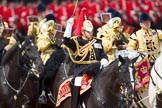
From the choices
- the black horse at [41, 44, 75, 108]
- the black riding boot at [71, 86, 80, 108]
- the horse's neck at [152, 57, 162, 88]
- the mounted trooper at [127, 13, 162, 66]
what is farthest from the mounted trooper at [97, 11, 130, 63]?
the horse's neck at [152, 57, 162, 88]

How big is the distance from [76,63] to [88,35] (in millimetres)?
636

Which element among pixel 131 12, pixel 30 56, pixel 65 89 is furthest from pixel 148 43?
pixel 131 12

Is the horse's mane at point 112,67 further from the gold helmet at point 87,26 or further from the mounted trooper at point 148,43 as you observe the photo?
the mounted trooper at point 148,43

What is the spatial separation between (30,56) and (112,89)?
3.10 m

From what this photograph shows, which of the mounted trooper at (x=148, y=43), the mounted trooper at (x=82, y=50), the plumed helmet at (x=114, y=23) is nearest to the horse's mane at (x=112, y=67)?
the mounted trooper at (x=82, y=50)

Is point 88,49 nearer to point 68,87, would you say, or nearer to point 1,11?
point 68,87

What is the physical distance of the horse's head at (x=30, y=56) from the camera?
55.6ft

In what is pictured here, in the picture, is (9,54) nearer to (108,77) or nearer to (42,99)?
(42,99)

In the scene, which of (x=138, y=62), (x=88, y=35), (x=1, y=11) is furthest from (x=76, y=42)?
(x=1, y=11)

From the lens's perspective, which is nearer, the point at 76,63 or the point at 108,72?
the point at 108,72

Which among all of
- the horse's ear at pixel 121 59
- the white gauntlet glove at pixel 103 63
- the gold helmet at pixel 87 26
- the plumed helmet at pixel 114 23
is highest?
the gold helmet at pixel 87 26

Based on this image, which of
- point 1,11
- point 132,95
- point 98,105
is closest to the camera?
point 132,95

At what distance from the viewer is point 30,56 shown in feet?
56.0

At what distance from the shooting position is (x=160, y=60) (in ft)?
49.0
